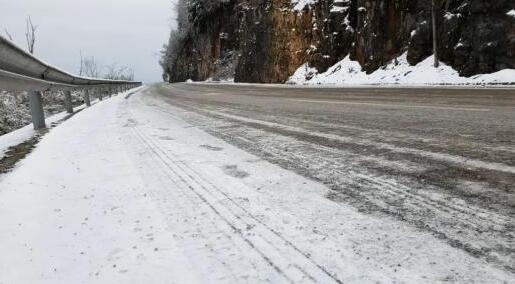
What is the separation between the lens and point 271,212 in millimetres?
2576

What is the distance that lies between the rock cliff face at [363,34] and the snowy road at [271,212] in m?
19.7

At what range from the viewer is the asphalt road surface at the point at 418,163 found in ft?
7.23

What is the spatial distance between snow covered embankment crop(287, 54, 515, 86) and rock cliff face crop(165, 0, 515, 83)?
1.88 feet

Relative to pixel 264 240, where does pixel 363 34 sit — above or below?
above

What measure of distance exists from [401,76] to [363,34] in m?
6.32

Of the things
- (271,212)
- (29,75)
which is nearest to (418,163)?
(271,212)

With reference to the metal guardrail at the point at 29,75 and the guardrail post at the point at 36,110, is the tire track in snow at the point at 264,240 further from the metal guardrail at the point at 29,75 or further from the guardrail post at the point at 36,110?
the guardrail post at the point at 36,110

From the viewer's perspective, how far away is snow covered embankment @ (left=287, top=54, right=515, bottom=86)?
2059 cm

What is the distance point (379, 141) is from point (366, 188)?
1785 millimetres

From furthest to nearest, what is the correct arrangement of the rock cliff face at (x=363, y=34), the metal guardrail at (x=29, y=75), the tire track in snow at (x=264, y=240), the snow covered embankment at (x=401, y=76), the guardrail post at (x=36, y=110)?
the rock cliff face at (x=363, y=34) → the snow covered embankment at (x=401, y=76) → the guardrail post at (x=36, y=110) → the metal guardrail at (x=29, y=75) → the tire track in snow at (x=264, y=240)

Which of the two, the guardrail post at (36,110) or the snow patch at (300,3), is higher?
the snow patch at (300,3)

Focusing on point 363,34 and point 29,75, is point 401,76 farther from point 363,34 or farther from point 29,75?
point 29,75

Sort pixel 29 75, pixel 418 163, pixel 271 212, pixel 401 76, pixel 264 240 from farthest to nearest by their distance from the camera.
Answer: pixel 401 76, pixel 29 75, pixel 418 163, pixel 271 212, pixel 264 240

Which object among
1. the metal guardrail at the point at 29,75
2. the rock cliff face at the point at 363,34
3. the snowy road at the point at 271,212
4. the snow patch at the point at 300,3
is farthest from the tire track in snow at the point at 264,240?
the snow patch at the point at 300,3
